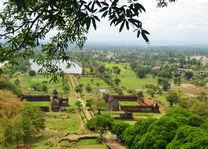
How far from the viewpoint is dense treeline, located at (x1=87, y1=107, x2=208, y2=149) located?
20875 millimetres

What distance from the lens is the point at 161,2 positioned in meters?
5.77

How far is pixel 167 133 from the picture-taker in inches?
939

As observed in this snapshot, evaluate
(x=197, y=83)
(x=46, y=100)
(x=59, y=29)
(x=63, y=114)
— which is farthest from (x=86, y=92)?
(x=59, y=29)

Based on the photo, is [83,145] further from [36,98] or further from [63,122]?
[36,98]

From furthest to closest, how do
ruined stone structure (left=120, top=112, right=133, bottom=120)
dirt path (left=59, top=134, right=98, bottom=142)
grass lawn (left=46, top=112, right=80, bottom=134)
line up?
ruined stone structure (left=120, top=112, right=133, bottom=120), grass lawn (left=46, top=112, right=80, bottom=134), dirt path (left=59, top=134, right=98, bottom=142)

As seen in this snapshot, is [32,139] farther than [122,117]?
No

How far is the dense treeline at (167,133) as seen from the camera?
20875 millimetres

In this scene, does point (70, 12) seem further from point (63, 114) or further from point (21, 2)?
point (63, 114)

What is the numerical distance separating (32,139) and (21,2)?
100ft

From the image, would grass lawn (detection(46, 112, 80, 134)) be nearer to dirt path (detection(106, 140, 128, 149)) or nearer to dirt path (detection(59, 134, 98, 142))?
dirt path (detection(59, 134, 98, 142))

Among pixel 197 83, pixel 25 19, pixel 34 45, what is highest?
pixel 25 19

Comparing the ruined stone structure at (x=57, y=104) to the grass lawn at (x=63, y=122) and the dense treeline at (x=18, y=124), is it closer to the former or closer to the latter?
the grass lawn at (x=63, y=122)

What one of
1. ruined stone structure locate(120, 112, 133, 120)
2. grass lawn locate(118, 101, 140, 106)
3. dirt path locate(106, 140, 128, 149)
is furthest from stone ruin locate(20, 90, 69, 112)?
dirt path locate(106, 140, 128, 149)

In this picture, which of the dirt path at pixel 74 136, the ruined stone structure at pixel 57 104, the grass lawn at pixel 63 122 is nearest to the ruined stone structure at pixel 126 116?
the grass lawn at pixel 63 122
